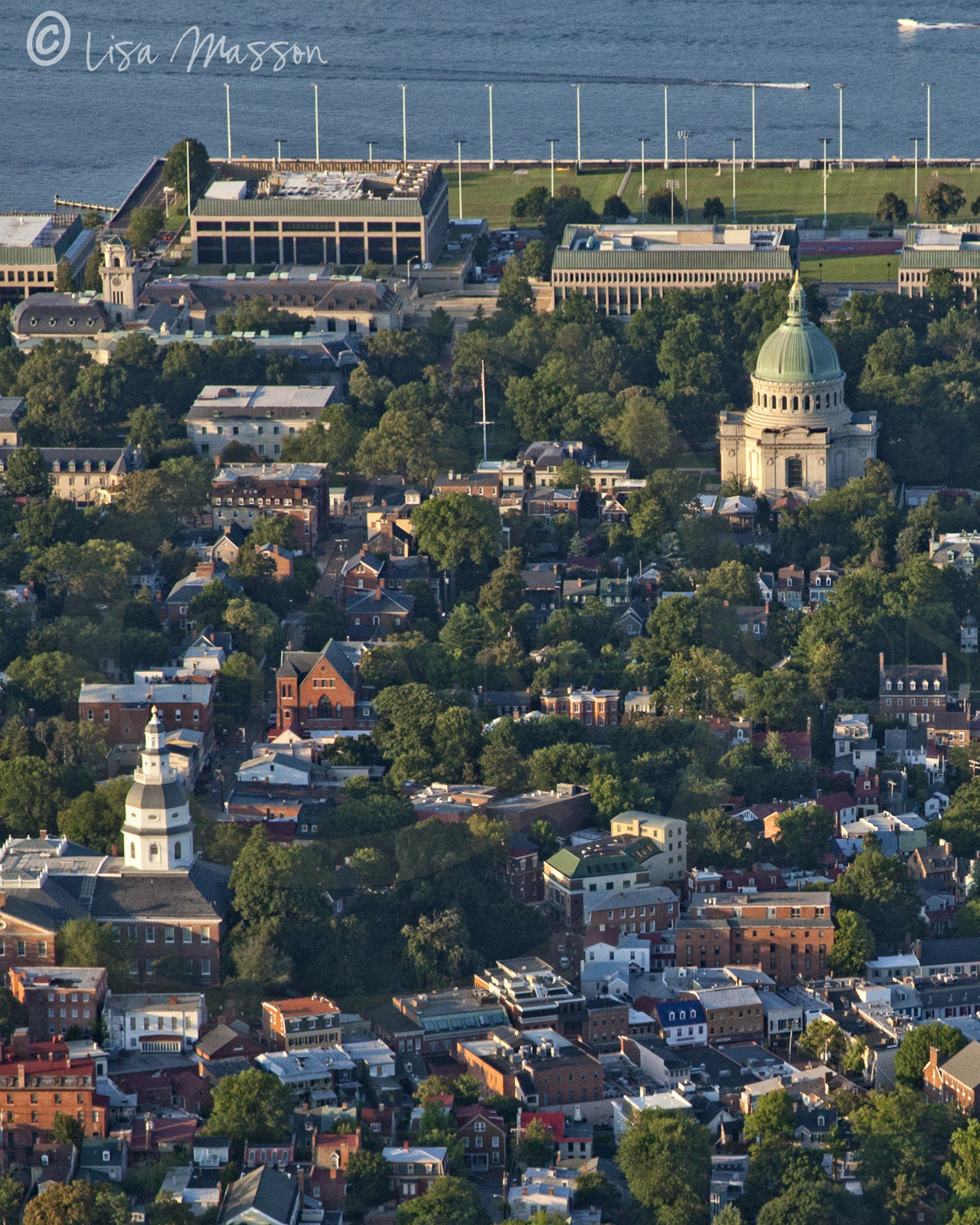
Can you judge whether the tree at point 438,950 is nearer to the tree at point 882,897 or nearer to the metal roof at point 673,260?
the tree at point 882,897

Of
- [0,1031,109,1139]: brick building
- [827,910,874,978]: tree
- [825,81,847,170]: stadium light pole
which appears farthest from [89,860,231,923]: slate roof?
[825,81,847,170]: stadium light pole

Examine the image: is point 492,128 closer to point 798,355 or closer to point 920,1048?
point 798,355

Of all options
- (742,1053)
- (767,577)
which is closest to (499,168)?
(767,577)

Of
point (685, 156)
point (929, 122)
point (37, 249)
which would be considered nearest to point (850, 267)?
point (685, 156)

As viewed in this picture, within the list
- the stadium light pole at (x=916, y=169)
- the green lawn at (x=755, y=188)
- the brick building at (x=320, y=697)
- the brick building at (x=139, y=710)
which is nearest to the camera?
the brick building at (x=139, y=710)

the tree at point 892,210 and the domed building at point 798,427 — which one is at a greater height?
the tree at point 892,210

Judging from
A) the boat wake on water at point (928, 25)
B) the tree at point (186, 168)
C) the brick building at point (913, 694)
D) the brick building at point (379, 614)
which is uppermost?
the boat wake on water at point (928, 25)

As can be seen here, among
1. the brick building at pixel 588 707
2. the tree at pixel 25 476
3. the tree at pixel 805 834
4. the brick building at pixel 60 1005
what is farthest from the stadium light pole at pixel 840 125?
the brick building at pixel 60 1005
